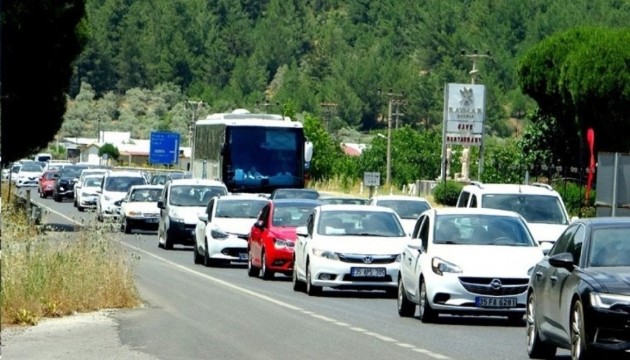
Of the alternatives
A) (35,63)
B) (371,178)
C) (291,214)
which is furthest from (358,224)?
(371,178)

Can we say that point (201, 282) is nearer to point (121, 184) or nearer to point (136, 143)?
point (121, 184)

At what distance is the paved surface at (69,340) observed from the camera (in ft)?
56.5

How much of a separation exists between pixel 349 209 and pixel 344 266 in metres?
1.75

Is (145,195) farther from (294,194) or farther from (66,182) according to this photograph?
(66,182)

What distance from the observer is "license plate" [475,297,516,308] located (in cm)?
2216

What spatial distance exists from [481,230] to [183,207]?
72.9ft

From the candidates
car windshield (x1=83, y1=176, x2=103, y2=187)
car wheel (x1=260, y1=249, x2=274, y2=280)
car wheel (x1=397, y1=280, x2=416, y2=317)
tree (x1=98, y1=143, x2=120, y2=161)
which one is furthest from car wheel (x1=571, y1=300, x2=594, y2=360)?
tree (x1=98, y1=143, x2=120, y2=161)

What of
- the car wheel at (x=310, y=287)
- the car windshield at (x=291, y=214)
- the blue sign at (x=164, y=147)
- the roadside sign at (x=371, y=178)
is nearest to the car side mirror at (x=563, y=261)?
the car wheel at (x=310, y=287)

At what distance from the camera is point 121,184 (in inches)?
2544

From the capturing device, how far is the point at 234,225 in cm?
3747

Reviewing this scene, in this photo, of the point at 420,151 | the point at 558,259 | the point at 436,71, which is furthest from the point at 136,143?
the point at 558,259

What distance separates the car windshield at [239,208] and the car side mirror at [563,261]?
21.8 m

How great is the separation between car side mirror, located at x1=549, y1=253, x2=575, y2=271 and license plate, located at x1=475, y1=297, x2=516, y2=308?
5.66 metres

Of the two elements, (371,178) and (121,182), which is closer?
(371,178)
